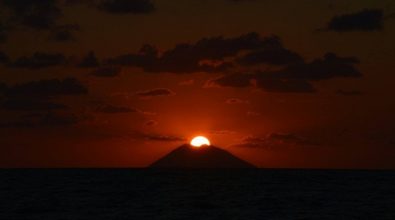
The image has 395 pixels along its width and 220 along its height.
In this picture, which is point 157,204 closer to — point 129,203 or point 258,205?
point 129,203

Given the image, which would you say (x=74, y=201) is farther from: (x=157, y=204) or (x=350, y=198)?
(x=350, y=198)

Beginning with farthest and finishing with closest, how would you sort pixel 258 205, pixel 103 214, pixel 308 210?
pixel 258 205, pixel 308 210, pixel 103 214

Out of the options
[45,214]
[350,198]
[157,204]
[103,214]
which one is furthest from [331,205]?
[45,214]

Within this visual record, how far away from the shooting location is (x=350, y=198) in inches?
3920

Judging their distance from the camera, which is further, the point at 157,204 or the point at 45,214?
the point at 157,204

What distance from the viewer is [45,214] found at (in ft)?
235

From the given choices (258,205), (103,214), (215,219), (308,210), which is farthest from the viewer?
(258,205)

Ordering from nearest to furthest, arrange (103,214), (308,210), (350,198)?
1. (103,214)
2. (308,210)
3. (350,198)

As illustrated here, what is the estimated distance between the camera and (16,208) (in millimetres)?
78562

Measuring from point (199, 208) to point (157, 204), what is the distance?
26.8 feet

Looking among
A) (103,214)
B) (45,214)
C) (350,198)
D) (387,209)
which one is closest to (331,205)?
(387,209)

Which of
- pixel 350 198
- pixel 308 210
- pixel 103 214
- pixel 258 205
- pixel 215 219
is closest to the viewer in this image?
pixel 215 219

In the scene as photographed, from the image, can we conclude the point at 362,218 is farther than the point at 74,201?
No

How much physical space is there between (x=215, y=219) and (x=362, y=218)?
48.0ft
